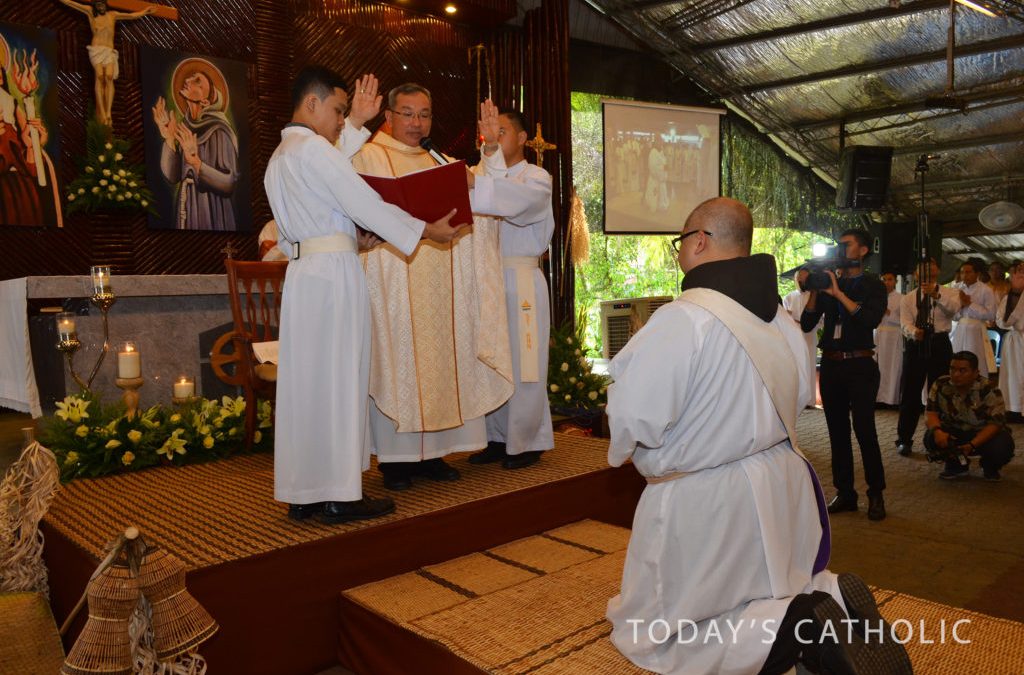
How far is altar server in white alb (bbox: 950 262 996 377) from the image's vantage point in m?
9.27

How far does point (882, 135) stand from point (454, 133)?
7.62 meters

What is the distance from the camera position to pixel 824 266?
17.7ft

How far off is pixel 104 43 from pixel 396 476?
5.36 metres

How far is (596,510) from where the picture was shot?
4152 mm

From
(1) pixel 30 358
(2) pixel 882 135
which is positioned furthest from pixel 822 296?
(2) pixel 882 135

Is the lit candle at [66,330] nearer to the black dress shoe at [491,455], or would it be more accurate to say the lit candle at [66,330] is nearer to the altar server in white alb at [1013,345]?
the black dress shoe at [491,455]

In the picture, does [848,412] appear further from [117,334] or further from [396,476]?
[117,334]

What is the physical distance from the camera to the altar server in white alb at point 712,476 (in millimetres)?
2279

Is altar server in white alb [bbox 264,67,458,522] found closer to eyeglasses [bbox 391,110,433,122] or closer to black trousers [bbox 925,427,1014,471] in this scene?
eyeglasses [bbox 391,110,433,122]

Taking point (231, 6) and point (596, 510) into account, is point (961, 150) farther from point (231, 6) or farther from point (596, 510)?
point (596, 510)

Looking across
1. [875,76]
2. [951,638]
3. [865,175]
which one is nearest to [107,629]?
[951,638]

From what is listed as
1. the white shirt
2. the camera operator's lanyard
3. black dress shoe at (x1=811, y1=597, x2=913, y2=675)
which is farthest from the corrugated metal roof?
black dress shoe at (x1=811, y1=597, x2=913, y2=675)

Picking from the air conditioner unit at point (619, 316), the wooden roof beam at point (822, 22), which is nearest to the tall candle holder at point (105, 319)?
the air conditioner unit at point (619, 316)

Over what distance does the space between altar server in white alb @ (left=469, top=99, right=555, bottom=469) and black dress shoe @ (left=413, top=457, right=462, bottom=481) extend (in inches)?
13.5
